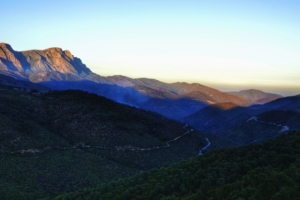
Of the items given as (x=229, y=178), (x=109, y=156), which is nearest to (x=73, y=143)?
(x=109, y=156)

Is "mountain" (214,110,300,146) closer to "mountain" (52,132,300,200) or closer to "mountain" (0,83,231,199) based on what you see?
"mountain" (0,83,231,199)

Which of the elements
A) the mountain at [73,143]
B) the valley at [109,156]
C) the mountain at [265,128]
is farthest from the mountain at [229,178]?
the mountain at [265,128]

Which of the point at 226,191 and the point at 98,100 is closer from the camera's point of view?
the point at 226,191

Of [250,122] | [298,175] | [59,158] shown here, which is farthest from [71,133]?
[250,122]

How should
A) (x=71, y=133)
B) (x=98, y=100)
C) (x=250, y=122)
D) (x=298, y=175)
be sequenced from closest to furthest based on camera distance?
(x=298, y=175) < (x=71, y=133) < (x=98, y=100) < (x=250, y=122)

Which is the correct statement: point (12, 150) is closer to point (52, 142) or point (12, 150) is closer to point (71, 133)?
point (52, 142)

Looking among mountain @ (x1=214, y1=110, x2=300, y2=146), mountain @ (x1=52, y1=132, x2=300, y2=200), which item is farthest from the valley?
mountain @ (x1=214, y1=110, x2=300, y2=146)

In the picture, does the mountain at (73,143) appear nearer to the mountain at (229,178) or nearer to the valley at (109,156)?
the valley at (109,156)
